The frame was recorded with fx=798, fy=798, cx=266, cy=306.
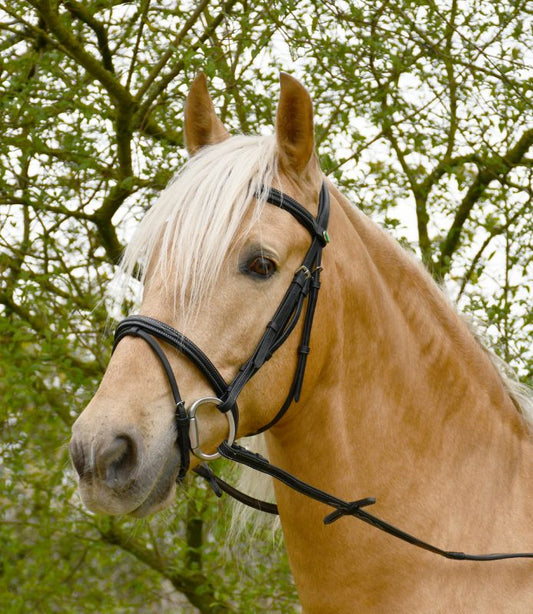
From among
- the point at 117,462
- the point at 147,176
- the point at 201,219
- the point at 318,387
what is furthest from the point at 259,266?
the point at 147,176

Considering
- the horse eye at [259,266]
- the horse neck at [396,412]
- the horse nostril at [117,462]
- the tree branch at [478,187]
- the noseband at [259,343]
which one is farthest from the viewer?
the tree branch at [478,187]

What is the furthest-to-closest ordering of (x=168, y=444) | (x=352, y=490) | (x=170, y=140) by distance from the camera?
(x=170, y=140)
(x=352, y=490)
(x=168, y=444)

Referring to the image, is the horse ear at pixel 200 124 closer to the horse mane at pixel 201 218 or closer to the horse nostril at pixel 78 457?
the horse mane at pixel 201 218

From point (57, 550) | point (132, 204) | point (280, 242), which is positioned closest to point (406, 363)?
point (280, 242)

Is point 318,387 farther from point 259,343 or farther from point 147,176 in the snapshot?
point 147,176

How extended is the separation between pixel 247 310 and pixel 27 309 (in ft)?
12.1

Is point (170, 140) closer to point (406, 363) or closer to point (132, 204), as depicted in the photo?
point (132, 204)

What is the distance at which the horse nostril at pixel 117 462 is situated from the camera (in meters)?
2.07

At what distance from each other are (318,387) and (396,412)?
0.31 metres

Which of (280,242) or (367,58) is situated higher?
(367,58)

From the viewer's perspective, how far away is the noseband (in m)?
2.26

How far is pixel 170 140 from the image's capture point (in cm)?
543

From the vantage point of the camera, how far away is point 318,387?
2.65m

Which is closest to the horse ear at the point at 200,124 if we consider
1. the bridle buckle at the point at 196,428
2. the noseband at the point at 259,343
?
the noseband at the point at 259,343
